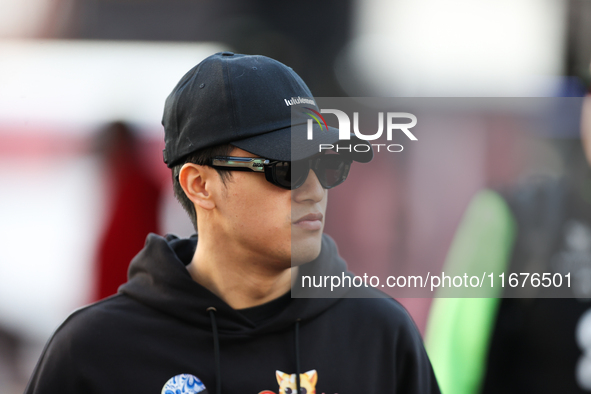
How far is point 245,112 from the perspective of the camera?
51.6 inches

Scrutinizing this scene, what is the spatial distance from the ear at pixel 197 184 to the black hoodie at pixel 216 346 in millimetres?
180

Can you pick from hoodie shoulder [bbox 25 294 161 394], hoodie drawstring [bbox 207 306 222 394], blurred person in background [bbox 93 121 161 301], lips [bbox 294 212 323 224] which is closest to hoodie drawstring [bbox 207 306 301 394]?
hoodie drawstring [bbox 207 306 222 394]

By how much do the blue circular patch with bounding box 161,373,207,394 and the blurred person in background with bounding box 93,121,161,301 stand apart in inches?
63.7

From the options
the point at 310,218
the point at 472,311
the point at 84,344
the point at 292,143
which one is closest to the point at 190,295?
the point at 84,344

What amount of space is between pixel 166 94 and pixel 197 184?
1.50 metres

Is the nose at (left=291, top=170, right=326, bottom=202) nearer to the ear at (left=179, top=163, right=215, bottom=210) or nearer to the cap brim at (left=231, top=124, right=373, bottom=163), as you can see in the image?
the cap brim at (left=231, top=124, right=373, bottom=163)

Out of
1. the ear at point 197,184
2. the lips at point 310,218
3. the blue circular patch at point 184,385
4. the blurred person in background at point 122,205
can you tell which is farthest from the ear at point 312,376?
the blurred person in background at point 122,205

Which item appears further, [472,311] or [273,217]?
[472,311]

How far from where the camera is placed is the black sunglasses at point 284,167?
1.29 metres

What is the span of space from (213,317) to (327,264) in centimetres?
37

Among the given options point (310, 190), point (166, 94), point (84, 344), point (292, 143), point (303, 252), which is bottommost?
point (84, 344)

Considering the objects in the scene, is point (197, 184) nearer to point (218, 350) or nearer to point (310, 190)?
point (310, 190)

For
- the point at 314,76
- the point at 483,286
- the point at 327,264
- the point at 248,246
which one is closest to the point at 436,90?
the point at 314,76

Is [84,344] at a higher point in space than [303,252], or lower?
lower
